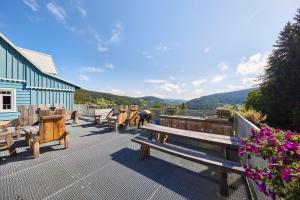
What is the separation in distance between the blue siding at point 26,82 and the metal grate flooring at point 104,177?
537cm

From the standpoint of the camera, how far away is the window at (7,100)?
724 cm

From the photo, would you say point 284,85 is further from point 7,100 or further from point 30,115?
point 7,100

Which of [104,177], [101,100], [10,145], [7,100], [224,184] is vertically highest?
[101,100]

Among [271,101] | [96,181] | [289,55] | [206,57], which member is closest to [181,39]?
[206,57]

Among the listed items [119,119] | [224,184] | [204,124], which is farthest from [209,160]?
[119,119]

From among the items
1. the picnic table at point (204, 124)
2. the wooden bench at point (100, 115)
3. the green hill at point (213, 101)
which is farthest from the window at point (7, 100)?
the green hill at point (213, 101)

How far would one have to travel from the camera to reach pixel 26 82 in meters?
7.98

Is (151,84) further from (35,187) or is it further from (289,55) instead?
(35,187)

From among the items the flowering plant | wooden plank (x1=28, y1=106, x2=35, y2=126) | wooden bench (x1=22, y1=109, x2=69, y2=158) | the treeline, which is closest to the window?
wooden plank (x1=28, y1=106, x2=35, y2=126)

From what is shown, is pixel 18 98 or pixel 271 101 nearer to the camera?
pixel 18 98

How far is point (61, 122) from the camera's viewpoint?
3908mm

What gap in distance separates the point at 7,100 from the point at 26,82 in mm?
1227

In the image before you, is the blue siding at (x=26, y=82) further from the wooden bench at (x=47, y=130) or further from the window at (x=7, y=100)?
the wooden bench at (x=47, y=130)

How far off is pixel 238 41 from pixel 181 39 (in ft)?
12.2
